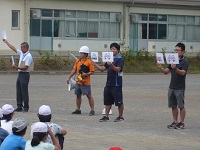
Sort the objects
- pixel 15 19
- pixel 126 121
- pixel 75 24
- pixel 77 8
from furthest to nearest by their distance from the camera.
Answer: pixel 75 24
pixel 77 8
pixel 15 19
pixel 126 121

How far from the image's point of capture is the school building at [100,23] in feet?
153

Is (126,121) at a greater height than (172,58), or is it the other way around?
(172,58)

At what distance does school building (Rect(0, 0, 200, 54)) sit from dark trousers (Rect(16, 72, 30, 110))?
2928 centimetres

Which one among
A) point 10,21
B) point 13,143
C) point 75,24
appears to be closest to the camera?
point 13,143

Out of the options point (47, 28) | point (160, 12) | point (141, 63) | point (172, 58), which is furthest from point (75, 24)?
point (172, 58)

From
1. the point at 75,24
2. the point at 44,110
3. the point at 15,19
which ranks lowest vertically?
the point at 44,110

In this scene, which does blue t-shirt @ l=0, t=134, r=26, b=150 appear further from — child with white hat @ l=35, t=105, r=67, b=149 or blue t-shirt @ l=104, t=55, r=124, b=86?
blue t-shirt @ l=104, t=55, r=124, b=86

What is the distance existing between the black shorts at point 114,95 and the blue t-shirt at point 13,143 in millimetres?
6830

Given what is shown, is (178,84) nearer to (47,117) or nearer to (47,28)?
(47,117)

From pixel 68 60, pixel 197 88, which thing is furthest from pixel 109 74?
pixel 68 60

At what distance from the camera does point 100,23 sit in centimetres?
5022

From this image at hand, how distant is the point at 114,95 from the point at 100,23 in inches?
1398

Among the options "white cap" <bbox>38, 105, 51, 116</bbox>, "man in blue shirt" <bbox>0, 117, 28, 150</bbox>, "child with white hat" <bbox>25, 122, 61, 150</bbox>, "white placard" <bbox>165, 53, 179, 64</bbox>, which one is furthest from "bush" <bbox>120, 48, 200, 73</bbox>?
"child with white hat" <bbox>25, 122, 61, 150</bbox>

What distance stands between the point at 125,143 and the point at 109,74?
3.20m
